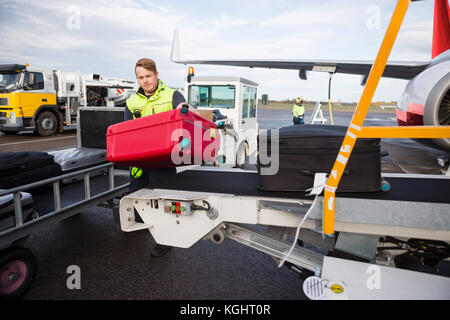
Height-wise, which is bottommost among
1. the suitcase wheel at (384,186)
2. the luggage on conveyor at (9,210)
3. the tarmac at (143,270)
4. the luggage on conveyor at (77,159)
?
the tarmac at (143,270)

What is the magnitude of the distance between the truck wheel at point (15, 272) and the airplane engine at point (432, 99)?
4145 millimetres

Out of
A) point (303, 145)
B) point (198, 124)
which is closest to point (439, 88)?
point (303, 145)

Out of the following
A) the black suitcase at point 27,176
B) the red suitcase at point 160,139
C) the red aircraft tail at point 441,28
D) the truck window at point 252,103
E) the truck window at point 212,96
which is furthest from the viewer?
the truck window at point 252,103

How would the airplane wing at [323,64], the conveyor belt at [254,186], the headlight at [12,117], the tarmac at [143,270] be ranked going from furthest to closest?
the headlight at [12,117] → the airplane wing at [323,64] → the tarmac at [143,270] → the conveyor belt at [254,186]

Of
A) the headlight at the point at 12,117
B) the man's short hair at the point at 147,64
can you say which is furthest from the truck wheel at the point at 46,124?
the man's short hair at the point at 147,64

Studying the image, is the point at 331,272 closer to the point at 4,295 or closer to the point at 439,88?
the point at 4,295

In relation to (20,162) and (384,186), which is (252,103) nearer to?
(20,162)

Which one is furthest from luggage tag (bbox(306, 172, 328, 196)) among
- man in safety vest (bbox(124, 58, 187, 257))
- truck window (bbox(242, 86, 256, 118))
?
truck window (bbox(242, 86, 256, 118))

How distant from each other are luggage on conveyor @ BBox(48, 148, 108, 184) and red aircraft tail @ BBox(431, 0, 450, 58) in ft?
18.5

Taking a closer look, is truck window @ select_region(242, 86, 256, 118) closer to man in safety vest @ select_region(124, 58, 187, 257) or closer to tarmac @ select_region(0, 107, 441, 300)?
tarmac @ select_region(0, 107, 441, 300)

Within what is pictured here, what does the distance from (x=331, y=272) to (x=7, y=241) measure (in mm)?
2187

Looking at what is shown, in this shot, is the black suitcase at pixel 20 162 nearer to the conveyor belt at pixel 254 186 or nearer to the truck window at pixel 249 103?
the conveyor belt at pixel 254 186

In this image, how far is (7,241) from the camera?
2.19m

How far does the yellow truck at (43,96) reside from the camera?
1161 cm
